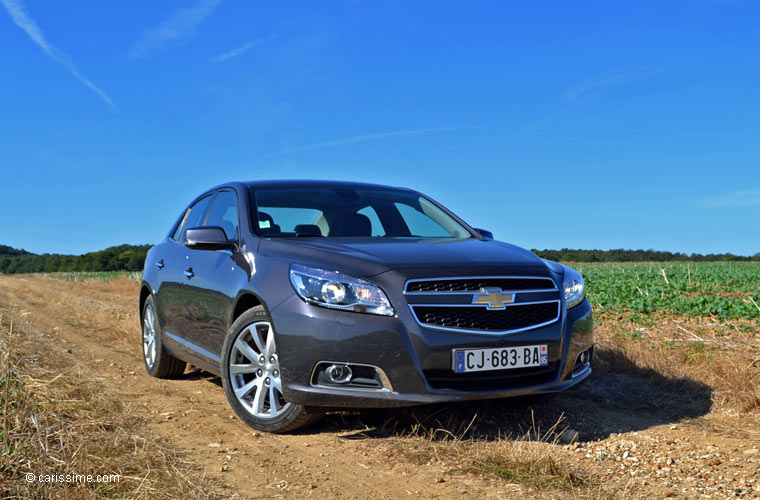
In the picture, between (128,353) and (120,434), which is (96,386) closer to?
(120,434)

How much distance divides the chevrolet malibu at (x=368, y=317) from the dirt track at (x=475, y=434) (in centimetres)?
31

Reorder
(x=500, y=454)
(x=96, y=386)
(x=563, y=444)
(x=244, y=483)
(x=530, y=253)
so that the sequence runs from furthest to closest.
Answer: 1. (x=96, y=386)
2. (x=530, y=253)
3. (x=563, y=444)
4. (x=500, y=454)
5. (x=244, y=483)

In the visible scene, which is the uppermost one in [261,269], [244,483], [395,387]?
[261,269]

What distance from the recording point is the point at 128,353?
314 inches

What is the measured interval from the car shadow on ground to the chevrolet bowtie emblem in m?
0.70

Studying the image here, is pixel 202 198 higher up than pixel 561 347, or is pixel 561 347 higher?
pixel 202 198

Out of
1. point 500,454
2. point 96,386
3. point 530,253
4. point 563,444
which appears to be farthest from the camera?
point 96,386

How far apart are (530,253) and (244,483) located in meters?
2.46

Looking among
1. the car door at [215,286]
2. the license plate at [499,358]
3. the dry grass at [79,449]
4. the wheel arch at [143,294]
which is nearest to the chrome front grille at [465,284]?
the license plate at [499,358]

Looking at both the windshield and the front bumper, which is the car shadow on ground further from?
the windshield

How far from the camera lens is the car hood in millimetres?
3947

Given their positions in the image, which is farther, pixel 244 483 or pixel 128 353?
pixel 128 353

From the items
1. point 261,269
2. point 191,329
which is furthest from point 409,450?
point 191,329

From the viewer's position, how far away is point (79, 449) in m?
3.35
